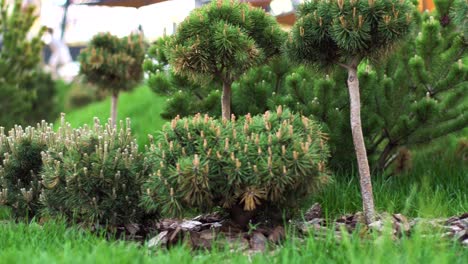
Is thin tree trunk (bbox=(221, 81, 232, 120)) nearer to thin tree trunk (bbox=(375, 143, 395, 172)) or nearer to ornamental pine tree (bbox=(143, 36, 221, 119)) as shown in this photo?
ornamental pine tree (bbox=(143, 36, 221, 119))

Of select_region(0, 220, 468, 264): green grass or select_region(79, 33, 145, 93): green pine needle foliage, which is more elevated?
select_region(79, 33, 145, 93): green pine needle foliage

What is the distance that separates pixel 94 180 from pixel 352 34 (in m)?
2.43

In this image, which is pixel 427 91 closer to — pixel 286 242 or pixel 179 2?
pixel 286 242

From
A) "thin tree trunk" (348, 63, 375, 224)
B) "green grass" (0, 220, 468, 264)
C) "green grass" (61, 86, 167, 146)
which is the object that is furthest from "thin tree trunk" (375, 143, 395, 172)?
"green grass" (61, 86, 167, 146)

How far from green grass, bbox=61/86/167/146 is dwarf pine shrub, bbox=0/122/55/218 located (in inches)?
171

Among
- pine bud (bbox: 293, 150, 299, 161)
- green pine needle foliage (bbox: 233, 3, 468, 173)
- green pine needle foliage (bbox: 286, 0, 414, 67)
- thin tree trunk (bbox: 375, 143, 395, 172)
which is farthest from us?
thin tree trunk (bbox: 375, 143, 395, 172)

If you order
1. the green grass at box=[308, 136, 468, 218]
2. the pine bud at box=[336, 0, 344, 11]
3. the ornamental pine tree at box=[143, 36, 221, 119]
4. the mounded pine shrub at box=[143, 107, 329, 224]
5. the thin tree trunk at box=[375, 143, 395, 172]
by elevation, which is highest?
the pine bud at box=[336, 0, 344, 11]

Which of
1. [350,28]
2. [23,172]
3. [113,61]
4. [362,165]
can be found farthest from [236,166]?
[113,61]

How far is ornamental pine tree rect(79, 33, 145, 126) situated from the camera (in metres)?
10.3

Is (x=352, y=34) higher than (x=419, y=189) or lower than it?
higher

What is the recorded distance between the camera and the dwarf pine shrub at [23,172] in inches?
232

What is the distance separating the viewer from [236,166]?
460cm

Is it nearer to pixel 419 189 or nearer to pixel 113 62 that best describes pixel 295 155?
pixel 419 189

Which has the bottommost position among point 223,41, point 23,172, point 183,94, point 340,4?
point 23,172
